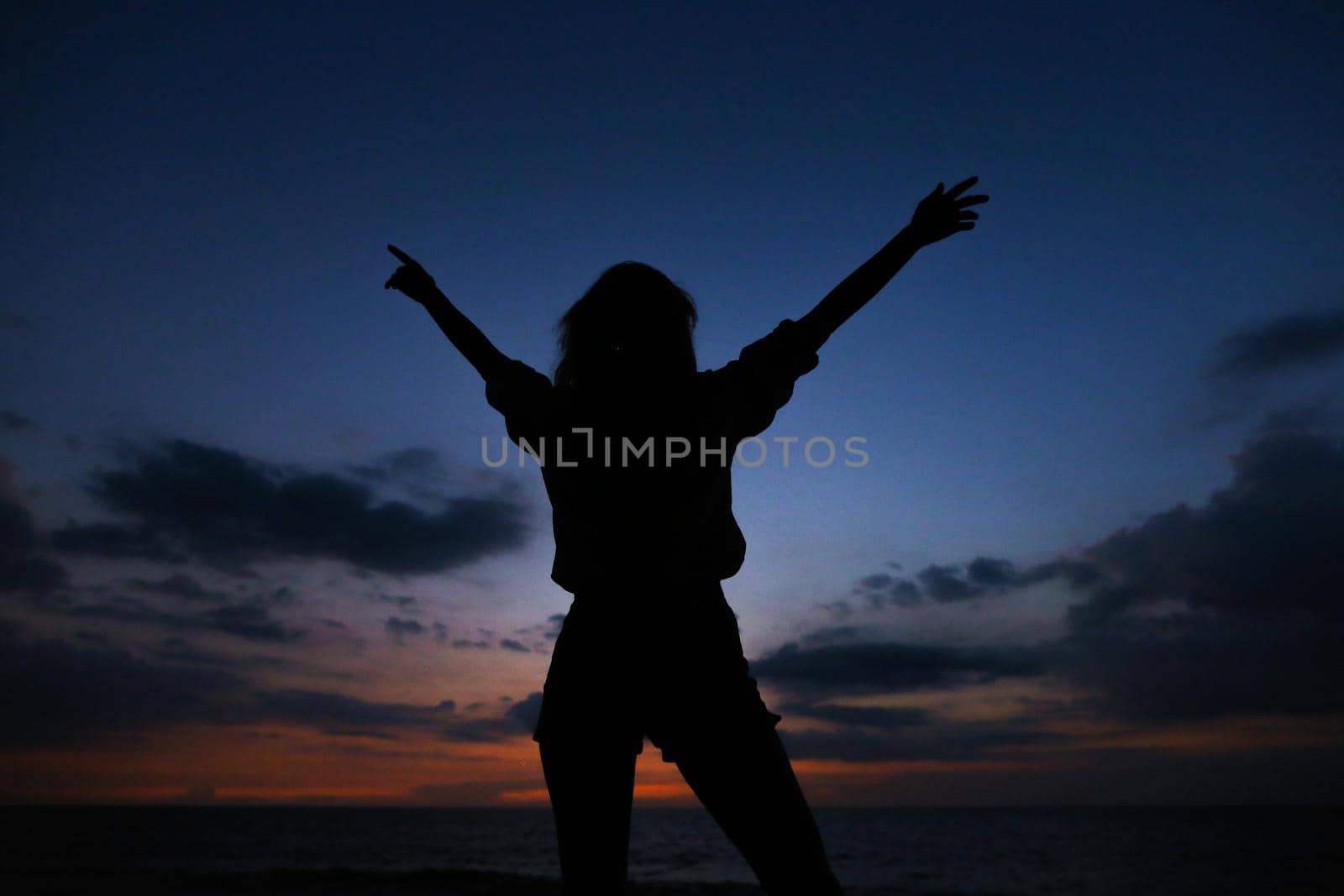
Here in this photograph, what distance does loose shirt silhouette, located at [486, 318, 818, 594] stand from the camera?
156 cm

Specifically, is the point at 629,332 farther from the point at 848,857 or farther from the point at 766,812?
the point at 848,857

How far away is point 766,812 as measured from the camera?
1455 mm

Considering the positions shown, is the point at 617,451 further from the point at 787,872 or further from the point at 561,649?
the point at 787,872

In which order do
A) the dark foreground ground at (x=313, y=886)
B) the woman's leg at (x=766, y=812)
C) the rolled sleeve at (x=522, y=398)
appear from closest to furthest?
the woman's leg at (x=766, y=812) < the rolled sleeve at (x=522, y=398) < the dark foreground ground at (x=313, y=886)

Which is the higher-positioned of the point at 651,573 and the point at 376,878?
the point at 651,573

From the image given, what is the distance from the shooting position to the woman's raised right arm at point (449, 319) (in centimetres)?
187

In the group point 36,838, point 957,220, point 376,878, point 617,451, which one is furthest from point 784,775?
point 36,838

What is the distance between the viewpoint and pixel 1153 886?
78.4ft

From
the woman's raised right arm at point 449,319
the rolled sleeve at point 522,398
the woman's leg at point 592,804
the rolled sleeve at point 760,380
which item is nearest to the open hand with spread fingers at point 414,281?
the woman's raised right arm at point 449,319

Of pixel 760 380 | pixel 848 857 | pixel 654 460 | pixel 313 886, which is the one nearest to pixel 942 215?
pixel 760 380

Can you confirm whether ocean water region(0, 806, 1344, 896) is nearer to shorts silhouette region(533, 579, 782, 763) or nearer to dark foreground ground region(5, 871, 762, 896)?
dark foreground ground region(5, 871, 762, 896)

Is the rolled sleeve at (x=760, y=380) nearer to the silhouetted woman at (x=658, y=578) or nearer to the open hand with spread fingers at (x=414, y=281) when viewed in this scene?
the silhouetted woman at (x=658, y=578)

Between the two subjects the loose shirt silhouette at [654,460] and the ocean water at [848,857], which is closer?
the loose shirt silhouette at [654,460]

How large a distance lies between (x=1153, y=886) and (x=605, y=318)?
95.7 feet
